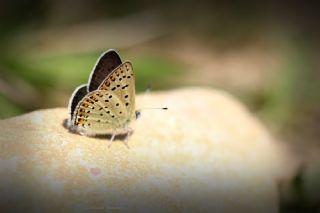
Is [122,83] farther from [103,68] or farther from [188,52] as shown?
[188,52]

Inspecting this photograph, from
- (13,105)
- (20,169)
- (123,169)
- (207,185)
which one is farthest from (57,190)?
(13,105)

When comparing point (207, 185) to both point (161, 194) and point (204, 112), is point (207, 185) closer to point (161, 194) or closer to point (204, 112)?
point (161, 194)

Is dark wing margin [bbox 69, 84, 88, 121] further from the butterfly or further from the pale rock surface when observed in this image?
the pale rock surface

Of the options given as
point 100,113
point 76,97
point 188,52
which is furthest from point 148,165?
point 188,52

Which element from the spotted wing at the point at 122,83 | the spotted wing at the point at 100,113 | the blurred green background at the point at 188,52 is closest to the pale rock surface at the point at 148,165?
the spotted wing at the point at 100,113

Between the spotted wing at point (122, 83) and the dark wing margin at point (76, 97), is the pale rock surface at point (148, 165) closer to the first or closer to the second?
the dark wing margin at point (76, 97)

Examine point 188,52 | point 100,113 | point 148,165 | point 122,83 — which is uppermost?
point 188,52
